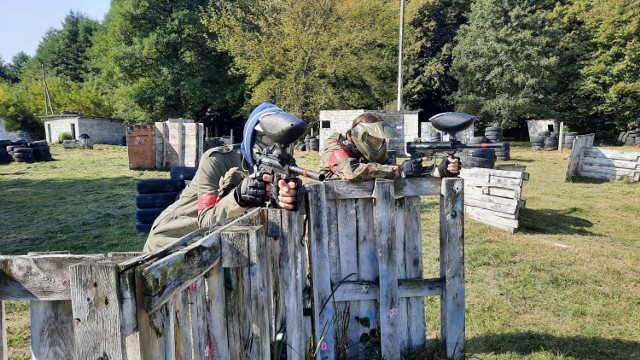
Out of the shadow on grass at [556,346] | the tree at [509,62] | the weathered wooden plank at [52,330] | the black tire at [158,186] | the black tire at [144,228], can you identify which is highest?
the tree at [509,62]

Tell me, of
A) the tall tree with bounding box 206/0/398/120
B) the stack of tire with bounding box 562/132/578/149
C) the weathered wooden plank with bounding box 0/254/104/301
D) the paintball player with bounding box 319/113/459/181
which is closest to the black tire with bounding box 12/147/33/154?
the tall tree with bounding box 206/0/398/120

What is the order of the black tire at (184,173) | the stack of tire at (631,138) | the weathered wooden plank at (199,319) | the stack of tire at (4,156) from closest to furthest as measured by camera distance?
the weathered wooden plank at (199,319) < the black tire at (184,173) < the stack of tire at (4,156) < the stack of tire at (631,138)

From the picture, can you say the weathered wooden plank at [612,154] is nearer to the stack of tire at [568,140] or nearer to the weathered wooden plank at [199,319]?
the stack of tire at [568,140]

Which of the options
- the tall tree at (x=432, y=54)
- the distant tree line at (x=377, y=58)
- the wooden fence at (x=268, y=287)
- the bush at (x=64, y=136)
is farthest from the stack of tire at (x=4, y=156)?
the tall tree at (x=432, y=54)

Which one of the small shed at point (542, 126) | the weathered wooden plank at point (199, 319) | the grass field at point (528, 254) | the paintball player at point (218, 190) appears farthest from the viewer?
the small shed at point (542, 126)

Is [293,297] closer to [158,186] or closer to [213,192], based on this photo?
[213,192]

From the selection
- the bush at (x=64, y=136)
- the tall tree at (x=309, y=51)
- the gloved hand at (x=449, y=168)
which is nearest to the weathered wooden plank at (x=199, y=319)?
the gloved hand at (x=449, y=168)

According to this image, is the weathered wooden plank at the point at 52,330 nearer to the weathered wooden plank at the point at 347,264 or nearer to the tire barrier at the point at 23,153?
the weathered wooden plank at the point at 347,264

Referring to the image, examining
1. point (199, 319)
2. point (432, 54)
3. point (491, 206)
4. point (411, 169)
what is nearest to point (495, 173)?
point (491, 206)

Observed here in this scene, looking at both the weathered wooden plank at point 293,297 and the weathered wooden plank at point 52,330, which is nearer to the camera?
the weathered wooden plank at point 52,330

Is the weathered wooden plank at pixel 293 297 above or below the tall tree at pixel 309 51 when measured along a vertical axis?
below

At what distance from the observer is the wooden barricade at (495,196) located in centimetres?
730

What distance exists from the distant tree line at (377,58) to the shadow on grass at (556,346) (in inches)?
904

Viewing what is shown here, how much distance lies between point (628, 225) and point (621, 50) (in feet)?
87.7
